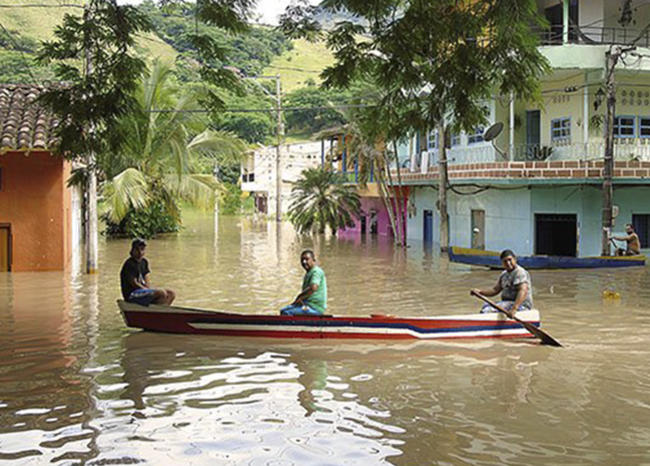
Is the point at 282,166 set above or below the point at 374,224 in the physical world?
above

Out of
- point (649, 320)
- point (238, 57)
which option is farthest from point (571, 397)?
point (238, 57)

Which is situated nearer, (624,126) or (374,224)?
(624,126)

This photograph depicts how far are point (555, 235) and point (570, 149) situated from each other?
3.12 meters

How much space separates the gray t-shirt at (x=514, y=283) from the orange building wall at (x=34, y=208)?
43.6ft

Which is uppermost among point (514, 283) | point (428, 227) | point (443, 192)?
point (443, 192)

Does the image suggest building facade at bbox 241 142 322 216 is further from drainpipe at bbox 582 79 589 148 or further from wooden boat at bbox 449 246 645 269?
wooden boat at bbox 449 246 645 269

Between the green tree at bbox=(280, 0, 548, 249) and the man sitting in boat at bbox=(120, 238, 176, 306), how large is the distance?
4595 millimetres

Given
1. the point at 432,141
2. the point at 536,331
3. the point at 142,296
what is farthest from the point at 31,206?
the point at 432,141

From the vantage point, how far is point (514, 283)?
13.4 m

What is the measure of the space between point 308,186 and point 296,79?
356 feet

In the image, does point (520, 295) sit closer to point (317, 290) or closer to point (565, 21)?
point (317, 290)

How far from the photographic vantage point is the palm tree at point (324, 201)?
38.4m

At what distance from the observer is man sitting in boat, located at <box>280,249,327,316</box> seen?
43.5 ft

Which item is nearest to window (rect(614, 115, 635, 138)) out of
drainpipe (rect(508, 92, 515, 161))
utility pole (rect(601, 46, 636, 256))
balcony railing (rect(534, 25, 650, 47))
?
utility pole (rect(601, 46, 636, 256))
